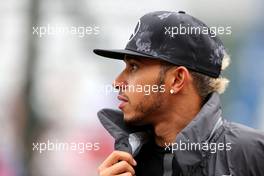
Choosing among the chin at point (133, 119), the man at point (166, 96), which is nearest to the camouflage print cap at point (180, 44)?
the man at point (166, 96)

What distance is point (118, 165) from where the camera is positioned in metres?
1.13

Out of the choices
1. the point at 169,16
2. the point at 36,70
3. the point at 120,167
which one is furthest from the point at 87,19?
the point at 120,167

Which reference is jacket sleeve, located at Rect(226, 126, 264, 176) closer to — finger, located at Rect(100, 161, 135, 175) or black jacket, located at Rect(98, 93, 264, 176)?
black jacket, located at Rect(98, 93, 264, 176)

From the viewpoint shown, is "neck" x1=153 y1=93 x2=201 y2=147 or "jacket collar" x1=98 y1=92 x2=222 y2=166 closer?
"jacket collar" x1=98 y1=92 x2=222 y2=166

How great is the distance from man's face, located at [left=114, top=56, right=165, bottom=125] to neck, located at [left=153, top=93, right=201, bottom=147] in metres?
0.03

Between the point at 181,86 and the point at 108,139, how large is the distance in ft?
2.14

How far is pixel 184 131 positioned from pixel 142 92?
14 cm

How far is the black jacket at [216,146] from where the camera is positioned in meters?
1.10

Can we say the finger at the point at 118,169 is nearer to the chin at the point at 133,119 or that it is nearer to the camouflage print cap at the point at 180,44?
the chin at the point at 133,119

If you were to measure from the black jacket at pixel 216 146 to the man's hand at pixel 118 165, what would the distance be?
0.09 meters


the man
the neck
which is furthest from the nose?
the neck

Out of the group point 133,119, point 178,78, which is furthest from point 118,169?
point 178,78

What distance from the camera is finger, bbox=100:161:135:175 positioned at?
1.12 m

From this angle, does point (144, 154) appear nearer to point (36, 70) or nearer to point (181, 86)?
point (181, 86)
